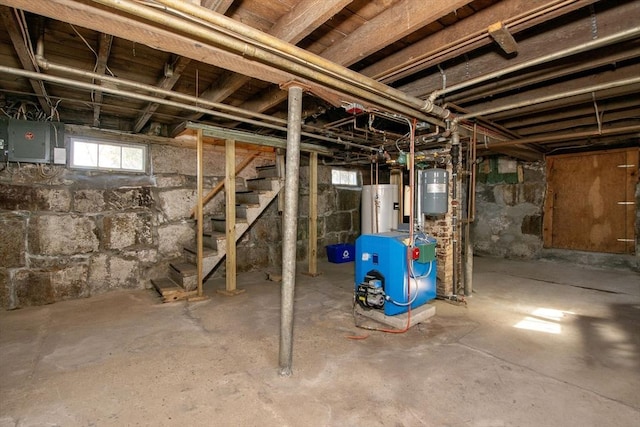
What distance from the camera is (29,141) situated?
320cm

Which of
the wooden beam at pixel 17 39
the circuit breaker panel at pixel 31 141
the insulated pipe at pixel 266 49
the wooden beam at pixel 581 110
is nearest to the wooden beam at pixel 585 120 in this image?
the wooden beam at pixel 581 110

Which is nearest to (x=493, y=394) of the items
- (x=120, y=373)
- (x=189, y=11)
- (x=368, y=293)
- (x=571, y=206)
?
(x=368, y=293)

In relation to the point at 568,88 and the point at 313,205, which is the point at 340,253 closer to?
the point at 313,205

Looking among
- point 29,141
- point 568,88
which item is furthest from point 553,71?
point 29,141

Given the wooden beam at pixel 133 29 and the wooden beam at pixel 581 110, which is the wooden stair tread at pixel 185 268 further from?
the wooden beam at pixel 581 110

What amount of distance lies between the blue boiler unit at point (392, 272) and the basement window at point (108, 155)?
9.94 feet

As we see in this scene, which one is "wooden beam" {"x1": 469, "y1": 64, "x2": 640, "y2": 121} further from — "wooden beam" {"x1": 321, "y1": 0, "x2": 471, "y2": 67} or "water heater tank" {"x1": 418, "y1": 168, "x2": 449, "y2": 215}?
"wooden beam" {"x1": 321, "y1": 0, "x2": 471, "y2": 67}

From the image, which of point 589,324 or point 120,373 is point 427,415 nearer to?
point 120,373

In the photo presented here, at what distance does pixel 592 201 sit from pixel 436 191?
3.97 meters

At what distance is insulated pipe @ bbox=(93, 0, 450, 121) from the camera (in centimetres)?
130

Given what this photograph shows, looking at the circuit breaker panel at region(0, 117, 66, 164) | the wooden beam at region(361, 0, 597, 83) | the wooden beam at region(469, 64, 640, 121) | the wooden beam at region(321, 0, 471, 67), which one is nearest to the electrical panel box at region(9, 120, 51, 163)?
the circuit breaker panel at region(0, 117, 66, 164)

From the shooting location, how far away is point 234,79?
Result: 8.09 ft

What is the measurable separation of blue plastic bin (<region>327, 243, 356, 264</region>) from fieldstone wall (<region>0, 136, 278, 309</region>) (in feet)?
7.00

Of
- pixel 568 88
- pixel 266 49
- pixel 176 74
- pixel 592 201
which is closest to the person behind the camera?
pixel 266 49
